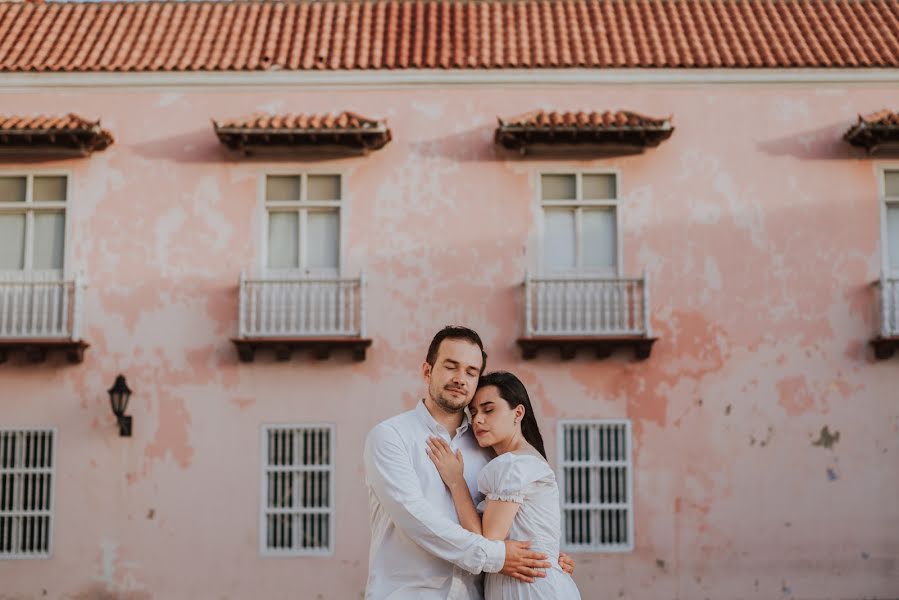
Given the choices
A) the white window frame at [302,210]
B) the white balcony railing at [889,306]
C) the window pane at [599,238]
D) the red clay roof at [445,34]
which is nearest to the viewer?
the white balcony railing at [889,306]

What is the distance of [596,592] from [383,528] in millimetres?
9975

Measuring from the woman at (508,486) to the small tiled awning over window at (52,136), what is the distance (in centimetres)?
1077

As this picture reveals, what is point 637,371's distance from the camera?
15.5 metres

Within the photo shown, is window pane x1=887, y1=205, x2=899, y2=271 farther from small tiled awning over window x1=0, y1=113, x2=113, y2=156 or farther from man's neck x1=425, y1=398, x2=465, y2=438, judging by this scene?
man's neck x1=425, y1=398, x2=465, y2=438

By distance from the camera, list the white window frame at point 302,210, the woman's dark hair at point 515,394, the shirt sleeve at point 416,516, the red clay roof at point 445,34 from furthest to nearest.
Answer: the red clay roof at point 445,34 → the white window frame at point 302,210 → the woman's dark hair at point 515,394 → the shirt sleeve at point 416,516

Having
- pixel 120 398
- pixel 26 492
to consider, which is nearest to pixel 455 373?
pixel 120 398

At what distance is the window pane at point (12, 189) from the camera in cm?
1592

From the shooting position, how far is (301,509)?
15266 mm

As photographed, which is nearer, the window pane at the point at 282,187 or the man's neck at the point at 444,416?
the man's neck at the point at 444,416

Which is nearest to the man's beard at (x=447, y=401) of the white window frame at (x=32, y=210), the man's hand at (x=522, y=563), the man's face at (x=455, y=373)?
the man's face at (x=455, y=373)

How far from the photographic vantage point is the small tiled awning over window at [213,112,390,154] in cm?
1516

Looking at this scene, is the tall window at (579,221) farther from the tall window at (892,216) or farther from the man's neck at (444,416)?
the man's neck at (444,416)

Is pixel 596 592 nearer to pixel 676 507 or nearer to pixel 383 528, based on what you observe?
pixel 676 507

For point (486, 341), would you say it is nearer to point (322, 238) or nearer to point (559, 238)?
point (559, 238)
